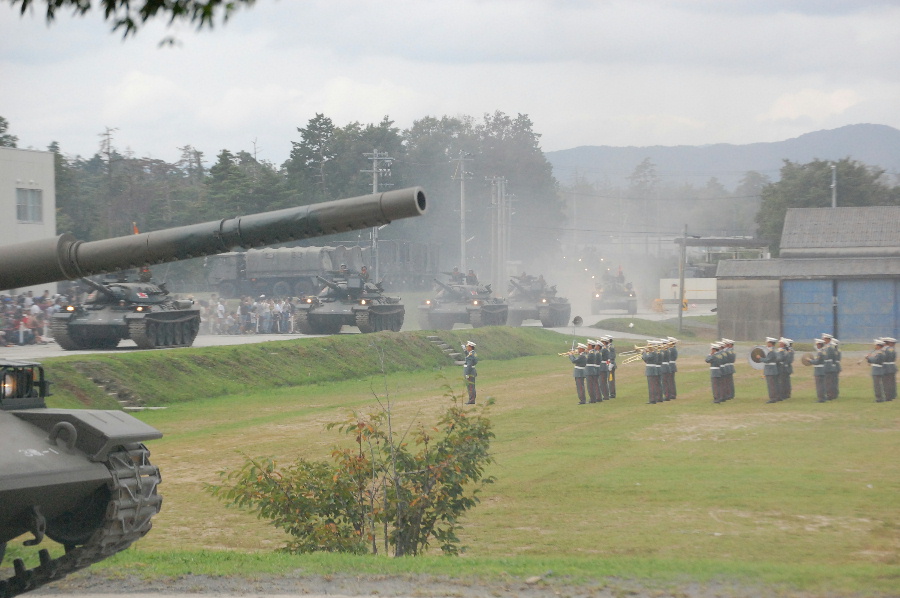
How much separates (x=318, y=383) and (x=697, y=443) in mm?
14545

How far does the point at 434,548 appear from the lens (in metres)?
11.6

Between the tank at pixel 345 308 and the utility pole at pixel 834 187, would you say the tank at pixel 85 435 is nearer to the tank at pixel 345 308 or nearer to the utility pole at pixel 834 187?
the tank at pixel 345 308

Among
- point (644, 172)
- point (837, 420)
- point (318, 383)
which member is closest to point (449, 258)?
point (318, 383)

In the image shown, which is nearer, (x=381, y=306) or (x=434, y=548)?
(x=434, y=548)

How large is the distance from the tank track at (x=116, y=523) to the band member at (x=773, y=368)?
1655 cm

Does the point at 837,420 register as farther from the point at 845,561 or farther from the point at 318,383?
the point at 318,383

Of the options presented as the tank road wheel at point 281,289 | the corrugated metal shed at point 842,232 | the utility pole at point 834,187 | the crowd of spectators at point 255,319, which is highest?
the utility pole at point 834,187

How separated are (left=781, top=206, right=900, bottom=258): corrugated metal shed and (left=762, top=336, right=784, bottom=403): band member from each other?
26767mm

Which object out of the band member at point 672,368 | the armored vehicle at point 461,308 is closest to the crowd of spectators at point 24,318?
the armored vehicle at point 461,308

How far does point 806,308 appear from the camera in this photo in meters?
42.6

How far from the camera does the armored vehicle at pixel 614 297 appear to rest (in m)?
63.5

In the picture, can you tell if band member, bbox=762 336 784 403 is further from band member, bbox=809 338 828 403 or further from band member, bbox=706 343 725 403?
band member, bbox=706 343 725 403

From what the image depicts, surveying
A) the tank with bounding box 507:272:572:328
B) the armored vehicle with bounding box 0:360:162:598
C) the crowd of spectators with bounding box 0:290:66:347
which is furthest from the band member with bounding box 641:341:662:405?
the tank with bounding box 507:272:572:328

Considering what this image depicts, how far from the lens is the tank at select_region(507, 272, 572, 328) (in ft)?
172
